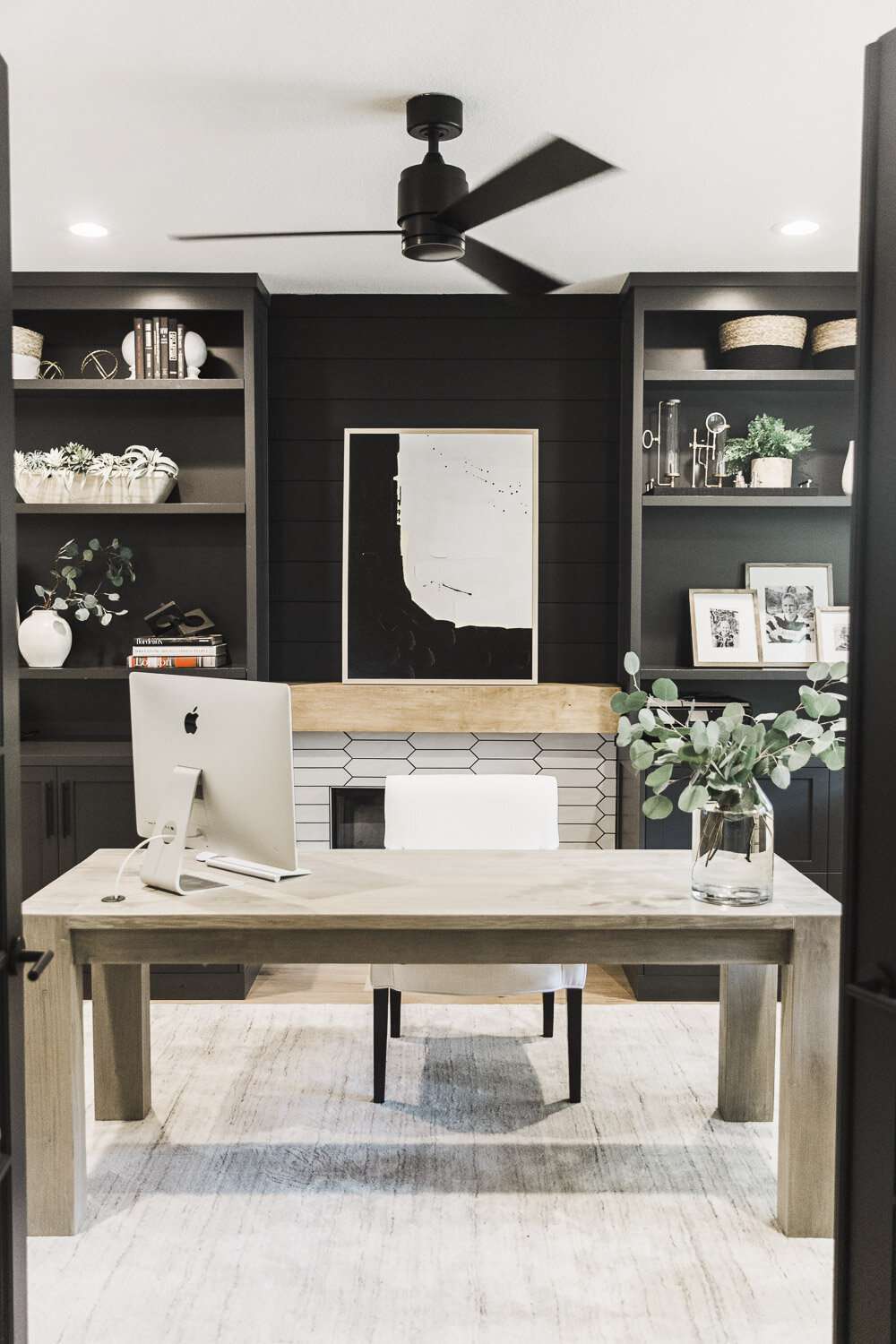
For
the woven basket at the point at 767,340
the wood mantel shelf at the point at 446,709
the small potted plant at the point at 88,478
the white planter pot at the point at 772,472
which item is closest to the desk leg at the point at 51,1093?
the wood mantel shelf at the point at 446,709

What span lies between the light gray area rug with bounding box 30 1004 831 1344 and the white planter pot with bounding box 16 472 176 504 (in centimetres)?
192

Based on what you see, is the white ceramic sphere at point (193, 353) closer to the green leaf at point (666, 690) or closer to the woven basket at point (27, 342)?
the woven basket at point (27, 342)

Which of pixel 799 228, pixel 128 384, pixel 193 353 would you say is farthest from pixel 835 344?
pixel 128 384

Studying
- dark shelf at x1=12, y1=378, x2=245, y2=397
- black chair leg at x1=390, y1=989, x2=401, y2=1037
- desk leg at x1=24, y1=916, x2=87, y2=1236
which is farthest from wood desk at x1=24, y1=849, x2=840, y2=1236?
dark shelf at x1=12, y1=378, x2=245, y2=397

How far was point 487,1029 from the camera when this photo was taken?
353 cm

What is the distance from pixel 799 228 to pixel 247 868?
8.42 feet

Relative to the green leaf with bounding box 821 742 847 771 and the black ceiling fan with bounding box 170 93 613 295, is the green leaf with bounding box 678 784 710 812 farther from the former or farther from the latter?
the black ceiling fan with bounding box 170 93 613 295

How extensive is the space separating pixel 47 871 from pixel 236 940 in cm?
172

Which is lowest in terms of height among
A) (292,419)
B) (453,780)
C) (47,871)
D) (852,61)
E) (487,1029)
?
(487,1029)

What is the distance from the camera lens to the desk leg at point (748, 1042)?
285 centimetres

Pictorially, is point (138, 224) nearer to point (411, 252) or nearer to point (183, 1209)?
point (411, 252)

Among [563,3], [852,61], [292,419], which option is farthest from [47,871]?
[852,61]

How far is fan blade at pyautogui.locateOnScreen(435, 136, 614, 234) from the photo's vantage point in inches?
88.6

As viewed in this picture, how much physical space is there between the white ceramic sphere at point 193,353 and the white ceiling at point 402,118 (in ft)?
0.94
